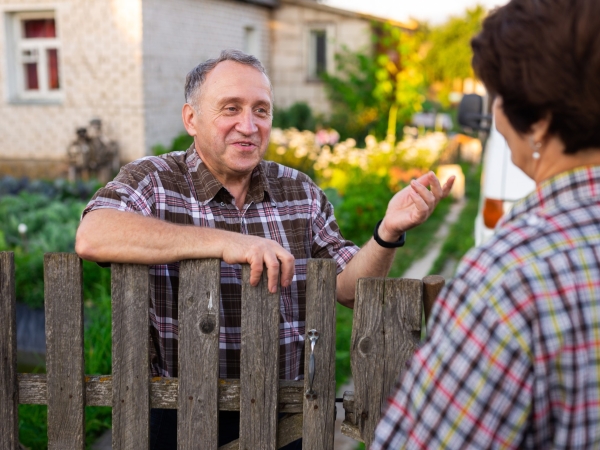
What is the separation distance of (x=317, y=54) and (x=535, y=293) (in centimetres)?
1640

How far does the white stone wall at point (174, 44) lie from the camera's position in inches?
476

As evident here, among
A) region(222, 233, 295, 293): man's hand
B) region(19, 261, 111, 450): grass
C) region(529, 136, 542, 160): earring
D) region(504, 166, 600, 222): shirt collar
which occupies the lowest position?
region(19, 261, 111, 450): grass

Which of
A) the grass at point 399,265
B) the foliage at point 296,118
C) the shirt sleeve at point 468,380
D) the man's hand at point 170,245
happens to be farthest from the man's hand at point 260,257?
the foliage at point 296,118

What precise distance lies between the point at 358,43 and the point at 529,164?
15609mm

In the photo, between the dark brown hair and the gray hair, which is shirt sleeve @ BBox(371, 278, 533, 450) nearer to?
the dark brown hair

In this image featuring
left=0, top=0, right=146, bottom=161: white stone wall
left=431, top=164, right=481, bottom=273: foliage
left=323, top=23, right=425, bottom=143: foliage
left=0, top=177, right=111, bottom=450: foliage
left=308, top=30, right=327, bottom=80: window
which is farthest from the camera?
left=308, top=30, right=327, bottom=80: window

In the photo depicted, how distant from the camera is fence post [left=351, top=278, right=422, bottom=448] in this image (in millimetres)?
1834

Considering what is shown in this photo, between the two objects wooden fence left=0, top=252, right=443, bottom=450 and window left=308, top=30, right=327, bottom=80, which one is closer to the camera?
wooden fence left=0, top=252, right=443, bottom=450

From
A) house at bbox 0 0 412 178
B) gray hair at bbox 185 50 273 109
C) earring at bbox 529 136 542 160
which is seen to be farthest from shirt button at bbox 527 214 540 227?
house at bbox 0 0 412 178

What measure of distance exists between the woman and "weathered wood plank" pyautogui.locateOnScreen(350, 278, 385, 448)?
65cm

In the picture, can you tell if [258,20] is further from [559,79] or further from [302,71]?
[559,79]

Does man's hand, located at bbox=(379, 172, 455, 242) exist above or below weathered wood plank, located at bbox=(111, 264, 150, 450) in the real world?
above

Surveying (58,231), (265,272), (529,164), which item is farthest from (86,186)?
(529,164)

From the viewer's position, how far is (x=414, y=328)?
6.05ft
